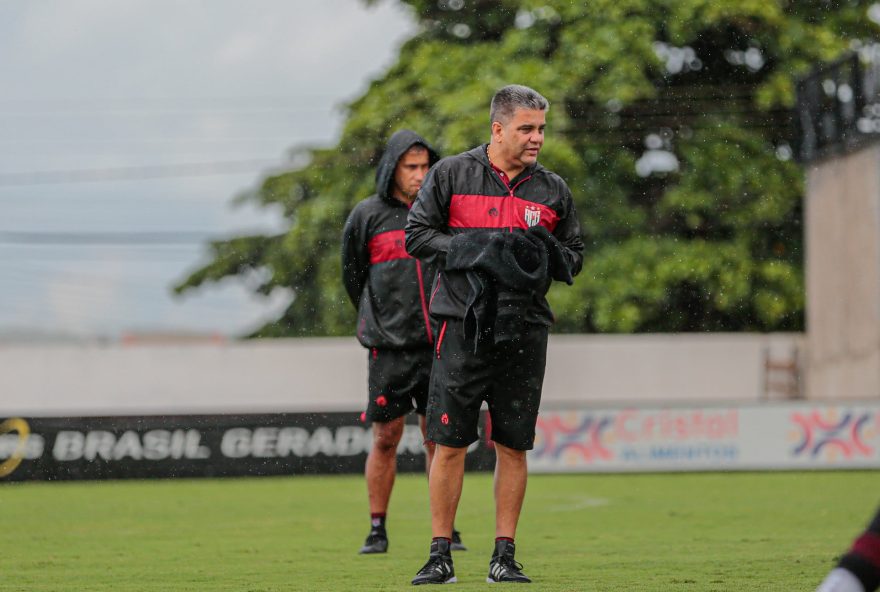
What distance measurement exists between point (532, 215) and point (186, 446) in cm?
1115

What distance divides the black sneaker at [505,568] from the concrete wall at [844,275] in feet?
55.5

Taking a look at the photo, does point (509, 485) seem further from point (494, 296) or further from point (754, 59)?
point (754, 59)

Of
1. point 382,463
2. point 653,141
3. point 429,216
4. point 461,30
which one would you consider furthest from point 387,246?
point 461,30

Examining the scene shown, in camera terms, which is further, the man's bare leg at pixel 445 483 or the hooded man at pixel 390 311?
the hooded man at pixel 390 311

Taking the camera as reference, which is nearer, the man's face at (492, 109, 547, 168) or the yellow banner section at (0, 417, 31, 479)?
the man's face at (492, 109, 547, 168)

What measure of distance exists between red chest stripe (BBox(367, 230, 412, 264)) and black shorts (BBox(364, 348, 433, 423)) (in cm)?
49

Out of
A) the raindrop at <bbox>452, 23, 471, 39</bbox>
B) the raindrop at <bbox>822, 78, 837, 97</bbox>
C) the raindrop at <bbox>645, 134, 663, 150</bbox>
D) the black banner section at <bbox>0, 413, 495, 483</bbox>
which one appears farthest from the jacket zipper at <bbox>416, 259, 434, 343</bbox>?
the raindrop at <bbox>452, 23, 471, 39</bbox>

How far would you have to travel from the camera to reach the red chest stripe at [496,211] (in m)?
5.79

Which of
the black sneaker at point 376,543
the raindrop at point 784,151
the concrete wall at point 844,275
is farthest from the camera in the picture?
the raindrop at point 784,151

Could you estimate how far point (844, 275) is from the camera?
22609mm

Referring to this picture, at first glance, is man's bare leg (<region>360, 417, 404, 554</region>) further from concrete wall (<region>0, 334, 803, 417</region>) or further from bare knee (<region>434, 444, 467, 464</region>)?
concrete wall (<region>0, 334, 803, 417</region>)

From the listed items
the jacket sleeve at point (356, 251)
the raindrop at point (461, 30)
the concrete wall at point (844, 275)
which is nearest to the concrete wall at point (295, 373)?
the concrete wall at point (844, 275)

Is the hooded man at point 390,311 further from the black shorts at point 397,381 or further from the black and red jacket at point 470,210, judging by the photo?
the black and red jacket at point 470,210

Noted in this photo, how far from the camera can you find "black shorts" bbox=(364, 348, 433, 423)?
7.22 meters
